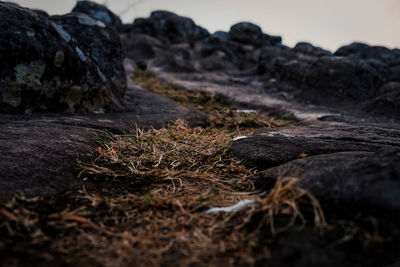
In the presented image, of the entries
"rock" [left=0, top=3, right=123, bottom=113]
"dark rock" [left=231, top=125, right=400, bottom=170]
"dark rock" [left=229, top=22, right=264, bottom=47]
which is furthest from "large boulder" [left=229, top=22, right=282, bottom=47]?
"dark rock" [left=231, top=125, right=400, bottom=170]

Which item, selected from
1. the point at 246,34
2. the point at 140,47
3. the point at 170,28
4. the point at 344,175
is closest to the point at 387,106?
the point at 344,175

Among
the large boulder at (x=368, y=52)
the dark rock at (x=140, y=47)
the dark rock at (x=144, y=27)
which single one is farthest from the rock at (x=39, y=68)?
the dark rock at (x=144, y=27)

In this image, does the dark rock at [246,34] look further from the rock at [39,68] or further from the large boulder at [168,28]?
the rock at [39,68]

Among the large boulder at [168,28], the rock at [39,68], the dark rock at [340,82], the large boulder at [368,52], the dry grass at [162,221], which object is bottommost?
the dry grass at [162,221]

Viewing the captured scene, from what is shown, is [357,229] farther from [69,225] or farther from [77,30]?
[77,30]

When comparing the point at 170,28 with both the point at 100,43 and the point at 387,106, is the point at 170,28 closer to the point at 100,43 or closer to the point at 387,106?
the point at 100,43

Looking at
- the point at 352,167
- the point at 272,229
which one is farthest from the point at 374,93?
the point at 272,229

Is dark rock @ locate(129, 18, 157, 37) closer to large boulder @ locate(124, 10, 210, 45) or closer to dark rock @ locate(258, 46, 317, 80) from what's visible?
large boulder @ locate(124, 10, 210, 45)

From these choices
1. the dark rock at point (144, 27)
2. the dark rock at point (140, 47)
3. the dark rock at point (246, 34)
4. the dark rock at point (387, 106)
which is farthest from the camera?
the dark rock at point (144, 27)

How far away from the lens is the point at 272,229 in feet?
2.44

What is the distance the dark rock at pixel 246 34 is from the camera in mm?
12422

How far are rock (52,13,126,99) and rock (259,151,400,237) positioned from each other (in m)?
2.62

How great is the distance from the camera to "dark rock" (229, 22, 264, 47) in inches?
489

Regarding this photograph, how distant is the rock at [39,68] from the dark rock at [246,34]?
37.2ft
